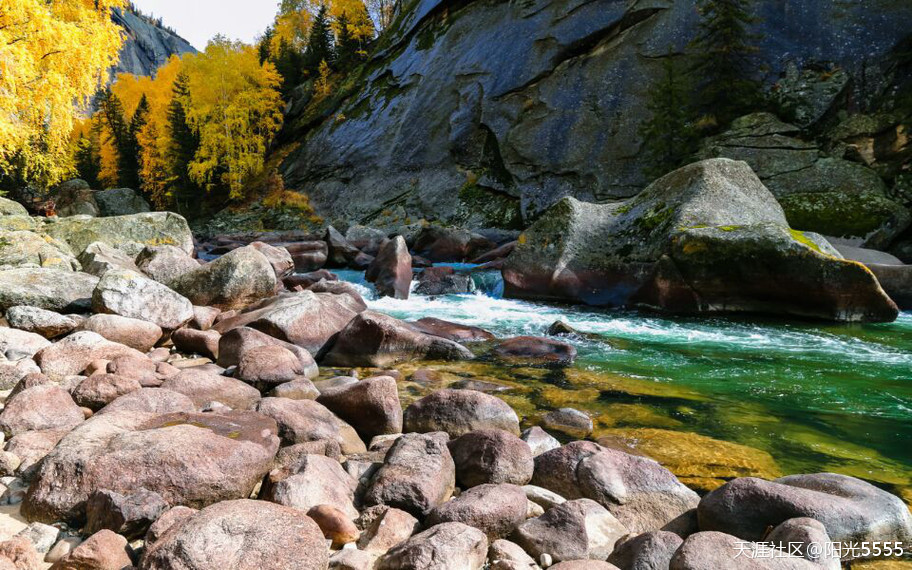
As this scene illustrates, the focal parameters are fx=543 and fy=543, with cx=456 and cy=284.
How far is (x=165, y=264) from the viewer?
9.83 metres

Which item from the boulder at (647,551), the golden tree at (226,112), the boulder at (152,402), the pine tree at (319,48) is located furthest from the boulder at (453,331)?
the pine tree at (319,48)

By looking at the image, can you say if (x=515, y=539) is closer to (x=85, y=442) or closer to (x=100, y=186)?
(x=85, y=442)

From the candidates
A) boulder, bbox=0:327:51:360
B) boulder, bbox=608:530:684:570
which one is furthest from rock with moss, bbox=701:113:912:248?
boulder, bbox=0:327:51:360

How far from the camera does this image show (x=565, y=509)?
2867 mm

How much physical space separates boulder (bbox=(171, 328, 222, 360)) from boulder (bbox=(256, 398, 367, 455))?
288 centimetres

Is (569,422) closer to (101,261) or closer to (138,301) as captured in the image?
(138,301)

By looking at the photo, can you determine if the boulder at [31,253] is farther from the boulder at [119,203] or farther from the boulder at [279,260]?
the boulder at [119,203]

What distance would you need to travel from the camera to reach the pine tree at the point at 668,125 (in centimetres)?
1888

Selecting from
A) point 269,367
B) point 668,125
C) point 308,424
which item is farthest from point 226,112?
point 308,424

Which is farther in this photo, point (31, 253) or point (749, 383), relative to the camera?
point (31, 253)

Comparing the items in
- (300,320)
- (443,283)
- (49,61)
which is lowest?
(300,320)

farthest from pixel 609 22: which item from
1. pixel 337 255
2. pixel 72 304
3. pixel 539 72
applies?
pixel 72 304

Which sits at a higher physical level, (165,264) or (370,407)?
(165,264)

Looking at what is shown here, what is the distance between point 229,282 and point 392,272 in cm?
420
